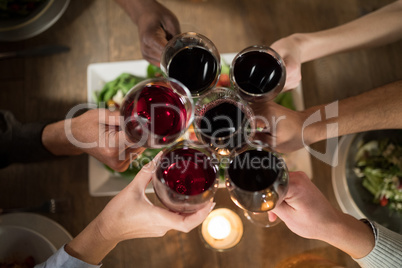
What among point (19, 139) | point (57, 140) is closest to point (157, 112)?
point (57, 140)

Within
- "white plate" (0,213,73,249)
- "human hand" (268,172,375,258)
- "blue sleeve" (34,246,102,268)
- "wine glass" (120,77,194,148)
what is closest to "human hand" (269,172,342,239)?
"human hand" (268,172,375,258)

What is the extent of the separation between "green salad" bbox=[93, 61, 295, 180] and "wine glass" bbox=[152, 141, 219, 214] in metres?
0.26

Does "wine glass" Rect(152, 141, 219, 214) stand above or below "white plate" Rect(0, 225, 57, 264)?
above

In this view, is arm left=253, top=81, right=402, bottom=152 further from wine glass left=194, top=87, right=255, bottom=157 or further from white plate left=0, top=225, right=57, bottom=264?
white plate left=0, top=225, right=57, bottom=264

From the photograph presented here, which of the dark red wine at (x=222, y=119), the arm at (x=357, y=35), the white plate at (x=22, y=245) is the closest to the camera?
the dark red wine at (x=222, y=119)

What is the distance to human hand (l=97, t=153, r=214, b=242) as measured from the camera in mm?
802

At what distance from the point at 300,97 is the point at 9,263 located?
1.02 m

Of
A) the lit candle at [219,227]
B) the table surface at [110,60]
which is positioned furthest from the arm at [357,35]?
the lit candle at [219,227]

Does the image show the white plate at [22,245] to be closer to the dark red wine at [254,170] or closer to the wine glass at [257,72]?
the dark red wine at [254,170]

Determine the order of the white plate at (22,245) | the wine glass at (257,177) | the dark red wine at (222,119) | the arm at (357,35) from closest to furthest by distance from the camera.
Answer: the wine glass at (257,177), the dark red wine at (222,119), the white plate at (22,245), the arm at (357,35)

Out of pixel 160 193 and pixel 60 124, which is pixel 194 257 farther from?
pixel 60 124

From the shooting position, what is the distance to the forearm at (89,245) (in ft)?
2.97

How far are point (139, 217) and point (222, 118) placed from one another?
320 mm

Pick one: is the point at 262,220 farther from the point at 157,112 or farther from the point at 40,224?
the point at 40,224
